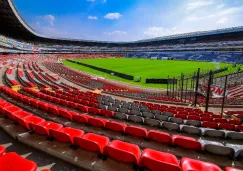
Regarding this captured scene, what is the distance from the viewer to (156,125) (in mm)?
→ 7223

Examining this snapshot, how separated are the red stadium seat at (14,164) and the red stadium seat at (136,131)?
323 cm

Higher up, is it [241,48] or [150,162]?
[241,48]

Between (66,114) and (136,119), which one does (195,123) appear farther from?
(66,114)

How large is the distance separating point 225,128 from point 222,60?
68036mm

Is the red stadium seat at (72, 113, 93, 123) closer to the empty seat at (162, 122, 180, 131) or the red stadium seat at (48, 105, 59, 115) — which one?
the red stadium seat at (48, 105, 59, 115)

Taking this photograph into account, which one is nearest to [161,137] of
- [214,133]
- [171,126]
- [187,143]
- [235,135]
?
[187,143]

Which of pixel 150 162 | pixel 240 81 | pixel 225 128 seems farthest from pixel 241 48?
pixel 150 162

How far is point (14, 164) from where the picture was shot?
3121mm

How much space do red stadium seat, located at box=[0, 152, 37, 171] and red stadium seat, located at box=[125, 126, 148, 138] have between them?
3.23m

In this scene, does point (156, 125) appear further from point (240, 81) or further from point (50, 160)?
point (240, 81)

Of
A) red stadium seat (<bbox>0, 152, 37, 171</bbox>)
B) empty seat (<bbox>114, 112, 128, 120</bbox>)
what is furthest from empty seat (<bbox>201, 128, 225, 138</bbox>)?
red stadium seat (<bbox>0, 152, 37, 171</bbox>)

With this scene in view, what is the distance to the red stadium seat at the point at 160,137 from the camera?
5176mm

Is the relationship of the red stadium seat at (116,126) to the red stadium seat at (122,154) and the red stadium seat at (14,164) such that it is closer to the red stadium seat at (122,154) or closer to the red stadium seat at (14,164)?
the red stadium seat at (122,154)

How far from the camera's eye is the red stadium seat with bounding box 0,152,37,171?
304cm
